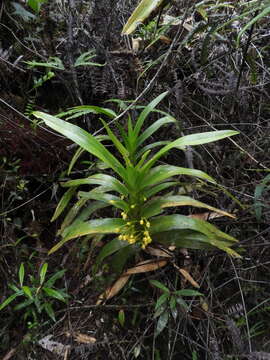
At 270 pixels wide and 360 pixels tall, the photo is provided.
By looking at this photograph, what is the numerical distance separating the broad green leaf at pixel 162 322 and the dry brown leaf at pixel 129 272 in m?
0.18

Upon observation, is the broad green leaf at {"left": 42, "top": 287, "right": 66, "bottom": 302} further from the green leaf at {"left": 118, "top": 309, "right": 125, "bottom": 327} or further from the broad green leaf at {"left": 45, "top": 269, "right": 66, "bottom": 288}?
the green leaf at {"left": 118, "top": 309, "right": 125, "bottom": 327}

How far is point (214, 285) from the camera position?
4.31ft

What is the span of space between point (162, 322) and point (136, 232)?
35 cm

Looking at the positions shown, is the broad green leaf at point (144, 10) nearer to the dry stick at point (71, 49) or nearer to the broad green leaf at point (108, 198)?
the dry stick at point (71, 49)

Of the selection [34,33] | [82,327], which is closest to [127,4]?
[34,33]

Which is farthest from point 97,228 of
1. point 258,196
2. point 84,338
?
point 258,196

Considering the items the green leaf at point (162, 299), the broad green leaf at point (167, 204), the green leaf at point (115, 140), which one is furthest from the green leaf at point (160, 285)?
the green leaf at point (115, 140)

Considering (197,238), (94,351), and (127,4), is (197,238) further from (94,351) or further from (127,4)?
(127,4)

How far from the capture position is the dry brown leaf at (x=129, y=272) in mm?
1267

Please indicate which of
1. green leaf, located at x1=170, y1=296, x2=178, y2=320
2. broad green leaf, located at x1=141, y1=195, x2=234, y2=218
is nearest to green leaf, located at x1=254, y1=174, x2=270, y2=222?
broad green leaf, located at x1=141, y1=195, x2=234, y2=218

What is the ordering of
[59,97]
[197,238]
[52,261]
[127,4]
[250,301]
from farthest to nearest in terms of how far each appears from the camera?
[127,4]
[59,97]
[52,261]
[250,301]
[197,238]

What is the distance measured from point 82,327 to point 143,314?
25 cm

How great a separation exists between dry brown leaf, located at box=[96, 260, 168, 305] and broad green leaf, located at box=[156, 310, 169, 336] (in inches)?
7.0

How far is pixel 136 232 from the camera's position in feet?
3.73
